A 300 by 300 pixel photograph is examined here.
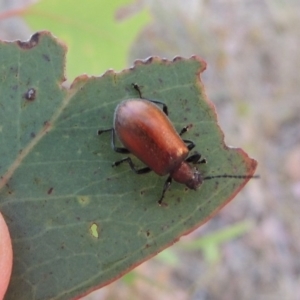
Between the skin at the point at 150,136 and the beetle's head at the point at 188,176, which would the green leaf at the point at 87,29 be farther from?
the beetle's head at the point at 188,176

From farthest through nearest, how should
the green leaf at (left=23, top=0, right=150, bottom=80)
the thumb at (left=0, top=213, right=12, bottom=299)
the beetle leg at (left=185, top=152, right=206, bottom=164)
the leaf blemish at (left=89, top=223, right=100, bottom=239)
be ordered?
the green leaf at (left=23, top=0, right=150, bottom=80)
the beetle leg at (left=185, top=152, right=206, bottom=164)
the leaf blemish at (left=89, top=223, right=100, bottom=239)
the thumb at (left=0, top=213, right=12, bottom=299)

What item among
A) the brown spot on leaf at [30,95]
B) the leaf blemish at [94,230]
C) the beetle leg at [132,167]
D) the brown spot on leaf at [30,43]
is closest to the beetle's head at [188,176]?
the beetle leg at [132,167]

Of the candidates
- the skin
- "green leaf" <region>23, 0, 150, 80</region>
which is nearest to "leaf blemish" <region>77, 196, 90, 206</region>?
the skin

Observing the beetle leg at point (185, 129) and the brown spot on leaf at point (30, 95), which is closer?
the brown spot on leaf at point (30, 95)

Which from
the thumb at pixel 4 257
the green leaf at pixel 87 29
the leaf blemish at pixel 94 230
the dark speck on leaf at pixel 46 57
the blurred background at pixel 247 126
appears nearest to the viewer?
the thumb at pixel 4 257

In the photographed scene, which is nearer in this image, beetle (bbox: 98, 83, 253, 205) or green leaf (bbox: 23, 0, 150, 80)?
beetle (bbox: 98, 83, 253, 205)

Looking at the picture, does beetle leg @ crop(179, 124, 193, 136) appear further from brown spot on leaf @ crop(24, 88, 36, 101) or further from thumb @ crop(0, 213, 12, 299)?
thumb @ crop(0, 213, 12, 299)

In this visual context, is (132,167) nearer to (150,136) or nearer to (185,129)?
(185,129)

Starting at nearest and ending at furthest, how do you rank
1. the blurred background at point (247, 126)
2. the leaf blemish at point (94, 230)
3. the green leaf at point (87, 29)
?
the leaf blemish at point (94, 230) < the green leaf at point (87, 29) < the blurred background at point (247, 126)
